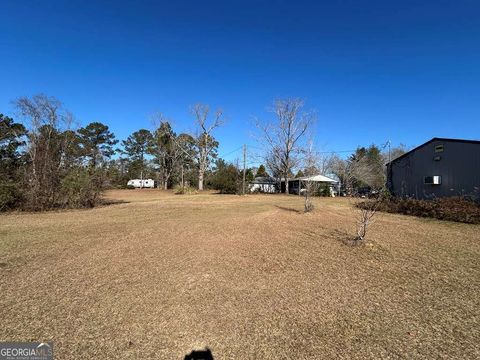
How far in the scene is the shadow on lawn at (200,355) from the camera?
2.51m

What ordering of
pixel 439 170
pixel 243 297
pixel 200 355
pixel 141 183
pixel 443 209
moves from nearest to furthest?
pixel 200 355, pixel 243 297, pixel 443 209, pixel 439 170, pixel 141 183

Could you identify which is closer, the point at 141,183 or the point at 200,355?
the point at 200,355

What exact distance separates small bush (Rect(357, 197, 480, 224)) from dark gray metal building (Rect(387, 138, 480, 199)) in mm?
4561

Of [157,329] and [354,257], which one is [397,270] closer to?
[354,257]

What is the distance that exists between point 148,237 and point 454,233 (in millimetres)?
8240

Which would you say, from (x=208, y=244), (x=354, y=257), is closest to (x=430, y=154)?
(x=354, y=257)

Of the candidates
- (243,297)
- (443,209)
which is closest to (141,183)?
(443,209)

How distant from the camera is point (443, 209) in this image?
1106 centimetres

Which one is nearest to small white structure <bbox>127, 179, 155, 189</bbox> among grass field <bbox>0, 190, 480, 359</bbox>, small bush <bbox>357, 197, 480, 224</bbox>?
small bush <bbox>357, 197, 480, 224</bbox>

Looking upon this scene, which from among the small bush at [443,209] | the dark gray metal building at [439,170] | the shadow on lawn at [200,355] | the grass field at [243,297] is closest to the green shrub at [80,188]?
the grass field at [243,297]

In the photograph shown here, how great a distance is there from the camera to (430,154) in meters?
17.9

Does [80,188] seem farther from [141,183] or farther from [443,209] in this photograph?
[141,183]

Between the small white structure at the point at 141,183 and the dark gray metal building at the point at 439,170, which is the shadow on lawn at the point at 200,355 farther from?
the small white structure at the point at 141,183

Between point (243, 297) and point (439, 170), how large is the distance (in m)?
18.0
